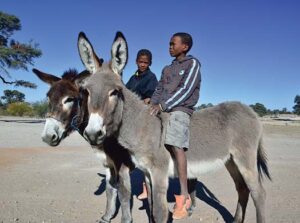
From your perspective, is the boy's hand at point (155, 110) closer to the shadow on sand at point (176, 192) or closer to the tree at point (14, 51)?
the shadow on sand at point (176, 192)

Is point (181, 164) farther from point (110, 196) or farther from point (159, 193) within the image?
point (110, 196)

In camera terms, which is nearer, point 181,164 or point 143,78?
point 181,164

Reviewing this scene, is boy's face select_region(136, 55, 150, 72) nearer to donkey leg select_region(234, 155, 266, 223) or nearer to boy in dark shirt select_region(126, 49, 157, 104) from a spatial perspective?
boy in dark shirt select_region(126, 49, 157, 104)

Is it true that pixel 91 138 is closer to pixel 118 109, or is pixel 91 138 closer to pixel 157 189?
pixel 118 109

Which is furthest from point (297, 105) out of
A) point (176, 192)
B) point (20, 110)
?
point (176, 192)

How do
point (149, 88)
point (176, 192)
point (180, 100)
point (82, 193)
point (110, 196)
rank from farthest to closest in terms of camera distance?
1. point (176, 192)
2. point (82, 193)
3. point (149, 88)
4. point (110, 196)
5. point (180, 100)

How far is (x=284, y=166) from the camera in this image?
11.2 m

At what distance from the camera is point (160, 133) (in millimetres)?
4617

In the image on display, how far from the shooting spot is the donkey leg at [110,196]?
5.68 metres

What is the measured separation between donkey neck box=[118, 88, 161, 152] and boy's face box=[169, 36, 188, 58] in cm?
86

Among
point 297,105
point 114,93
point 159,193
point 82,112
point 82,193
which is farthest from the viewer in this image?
point 297,105

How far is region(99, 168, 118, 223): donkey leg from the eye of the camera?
5680 mm

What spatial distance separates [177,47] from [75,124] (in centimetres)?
179

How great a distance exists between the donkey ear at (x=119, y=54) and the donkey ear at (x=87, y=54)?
Answer: 23 centimetres
